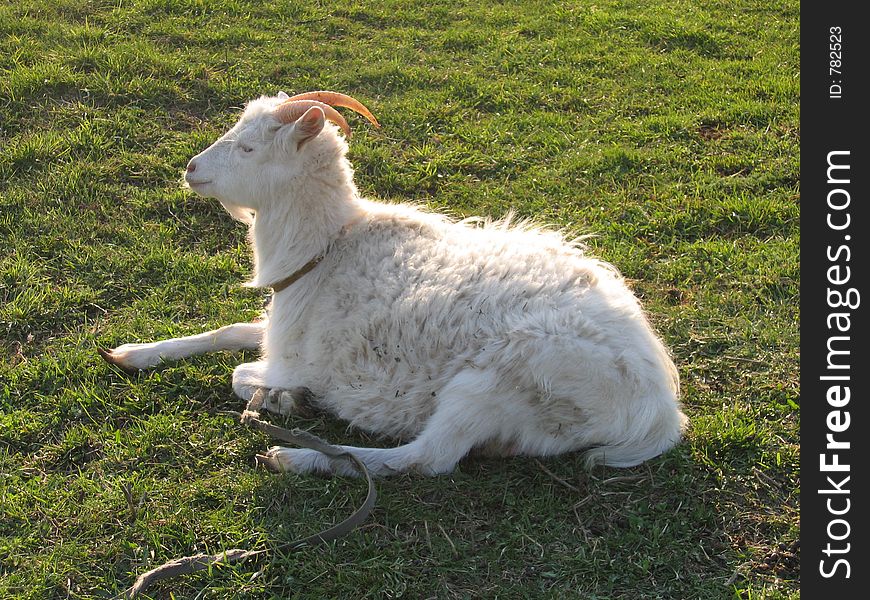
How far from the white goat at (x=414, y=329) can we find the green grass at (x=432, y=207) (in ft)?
0.49

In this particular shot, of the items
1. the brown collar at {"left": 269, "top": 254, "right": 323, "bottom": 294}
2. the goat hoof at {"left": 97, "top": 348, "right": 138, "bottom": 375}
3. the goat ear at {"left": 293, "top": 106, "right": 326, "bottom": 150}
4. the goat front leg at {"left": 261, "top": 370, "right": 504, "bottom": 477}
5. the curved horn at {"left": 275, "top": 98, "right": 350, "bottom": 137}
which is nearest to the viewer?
the goat front leg at {"left": 261, "top": 370, "right": 504, "bottom": 477}

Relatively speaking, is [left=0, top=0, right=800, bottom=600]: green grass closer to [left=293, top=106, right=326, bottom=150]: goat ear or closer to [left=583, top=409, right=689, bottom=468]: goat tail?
[left=583, top=409, right=689, bottom=468]: goat tail

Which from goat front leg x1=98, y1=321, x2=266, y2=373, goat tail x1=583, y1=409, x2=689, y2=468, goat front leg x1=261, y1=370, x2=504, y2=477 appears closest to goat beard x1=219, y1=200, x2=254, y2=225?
goat front leg x1=98, y1=321, x2=266, y2=373

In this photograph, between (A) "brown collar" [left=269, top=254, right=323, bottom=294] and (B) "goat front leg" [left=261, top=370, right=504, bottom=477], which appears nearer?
(B) "goat front leg" [left=261, top=370, right=504, bottom=477]

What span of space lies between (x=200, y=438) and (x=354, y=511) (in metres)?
0.91

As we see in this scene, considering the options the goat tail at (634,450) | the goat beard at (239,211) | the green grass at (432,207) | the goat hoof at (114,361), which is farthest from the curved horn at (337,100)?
the goat tail at (634,450)

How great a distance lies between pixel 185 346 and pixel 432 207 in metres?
2.18

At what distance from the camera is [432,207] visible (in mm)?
6453

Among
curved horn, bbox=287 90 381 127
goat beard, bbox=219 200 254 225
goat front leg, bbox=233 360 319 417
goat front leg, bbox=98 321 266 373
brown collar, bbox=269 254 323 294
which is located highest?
curved horn, bbox=287 90 381 127

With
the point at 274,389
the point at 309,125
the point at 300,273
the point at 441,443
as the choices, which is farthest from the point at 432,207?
the point at 441,443

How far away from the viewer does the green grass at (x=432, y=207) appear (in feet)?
12.1

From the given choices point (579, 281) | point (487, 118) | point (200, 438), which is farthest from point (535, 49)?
point (200, 438)

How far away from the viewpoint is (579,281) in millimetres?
4227

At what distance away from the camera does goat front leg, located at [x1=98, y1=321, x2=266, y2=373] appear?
4.79 m
